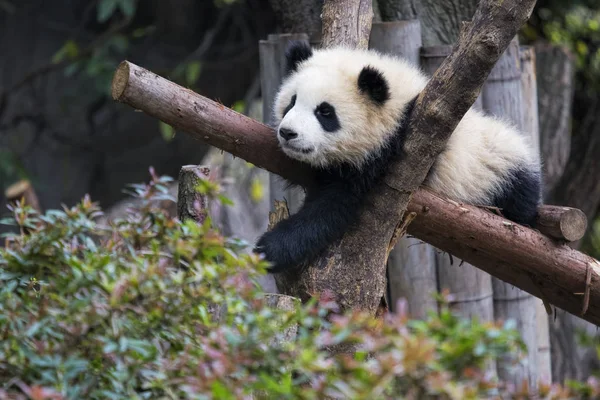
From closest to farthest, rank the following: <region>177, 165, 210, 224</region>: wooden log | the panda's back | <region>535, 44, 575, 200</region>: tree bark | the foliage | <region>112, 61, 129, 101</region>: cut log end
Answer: <region>112, 61, 129, 101</region>: cut log end → <region>177, 165, 210, 224</region>: wooden log → the panda's back → <region>535, 44, 575, 200</region>: tree bark → the foliage

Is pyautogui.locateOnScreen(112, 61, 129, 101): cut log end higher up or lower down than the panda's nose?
higher up

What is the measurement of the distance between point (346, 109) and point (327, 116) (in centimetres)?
9

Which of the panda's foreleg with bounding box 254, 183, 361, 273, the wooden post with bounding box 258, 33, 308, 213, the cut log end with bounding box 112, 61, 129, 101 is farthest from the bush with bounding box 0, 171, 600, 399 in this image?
the wooden post with bounding box 258, 33, 308, 213

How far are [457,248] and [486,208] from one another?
21cm

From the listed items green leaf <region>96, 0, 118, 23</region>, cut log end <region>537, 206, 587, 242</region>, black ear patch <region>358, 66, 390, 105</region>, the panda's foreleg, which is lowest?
the panda's foreleg

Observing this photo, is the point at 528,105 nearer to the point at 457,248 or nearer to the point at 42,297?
the point at 457,248

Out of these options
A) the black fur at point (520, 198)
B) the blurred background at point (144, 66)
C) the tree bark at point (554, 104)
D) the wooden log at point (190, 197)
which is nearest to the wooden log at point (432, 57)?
the black fur at point (520, 198)

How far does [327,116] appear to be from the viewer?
3.22m

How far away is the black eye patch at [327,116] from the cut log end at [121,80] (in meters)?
0.86

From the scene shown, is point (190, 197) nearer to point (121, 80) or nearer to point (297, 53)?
point (121, 80)

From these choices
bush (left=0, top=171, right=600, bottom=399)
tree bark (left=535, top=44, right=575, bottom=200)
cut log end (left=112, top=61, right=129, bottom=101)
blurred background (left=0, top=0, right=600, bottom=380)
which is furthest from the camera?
blurred background (left=0, top=0, right=600, bottom=380)

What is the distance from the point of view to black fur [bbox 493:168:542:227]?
3.44 meters

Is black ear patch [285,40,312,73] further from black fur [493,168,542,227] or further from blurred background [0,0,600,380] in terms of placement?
blurred background [0,0,600,380]

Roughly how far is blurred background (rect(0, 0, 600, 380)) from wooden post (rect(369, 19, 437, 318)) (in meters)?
2.15
